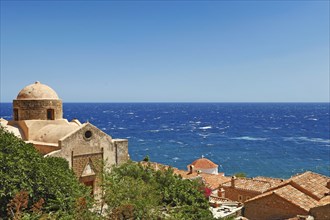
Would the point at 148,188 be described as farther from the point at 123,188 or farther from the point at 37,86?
the point at 37,86

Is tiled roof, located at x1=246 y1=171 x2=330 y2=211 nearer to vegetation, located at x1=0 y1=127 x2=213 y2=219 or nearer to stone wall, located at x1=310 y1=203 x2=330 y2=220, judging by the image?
stone wall, located at x1=310 y1=203 x2=330 y2=220

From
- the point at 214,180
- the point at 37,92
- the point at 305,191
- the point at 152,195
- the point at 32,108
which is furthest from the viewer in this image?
the point at 214,180

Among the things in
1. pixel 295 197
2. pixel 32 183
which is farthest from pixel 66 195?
pixel 295 197

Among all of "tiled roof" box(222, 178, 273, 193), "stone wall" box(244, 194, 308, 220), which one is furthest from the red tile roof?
"stone wall" box(244, 194, 308, 220)

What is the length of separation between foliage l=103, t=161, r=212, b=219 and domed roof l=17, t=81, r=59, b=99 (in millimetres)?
8993

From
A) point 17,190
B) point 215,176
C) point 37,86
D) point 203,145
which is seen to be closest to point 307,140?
point 203,145

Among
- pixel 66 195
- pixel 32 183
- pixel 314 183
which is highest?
pixel 32 183

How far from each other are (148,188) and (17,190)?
22.4 feet

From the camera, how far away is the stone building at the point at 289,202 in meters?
23.0

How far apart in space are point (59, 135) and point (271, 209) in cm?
1548

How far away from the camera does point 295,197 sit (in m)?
24.2

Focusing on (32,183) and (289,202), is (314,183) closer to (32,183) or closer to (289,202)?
(289,202)

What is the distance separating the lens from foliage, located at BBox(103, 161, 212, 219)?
17.0 metres

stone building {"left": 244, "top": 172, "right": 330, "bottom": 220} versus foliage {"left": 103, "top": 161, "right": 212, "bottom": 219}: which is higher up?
foliage {"left": 103, "top": 161, "right": 212, "bottom": 219}
